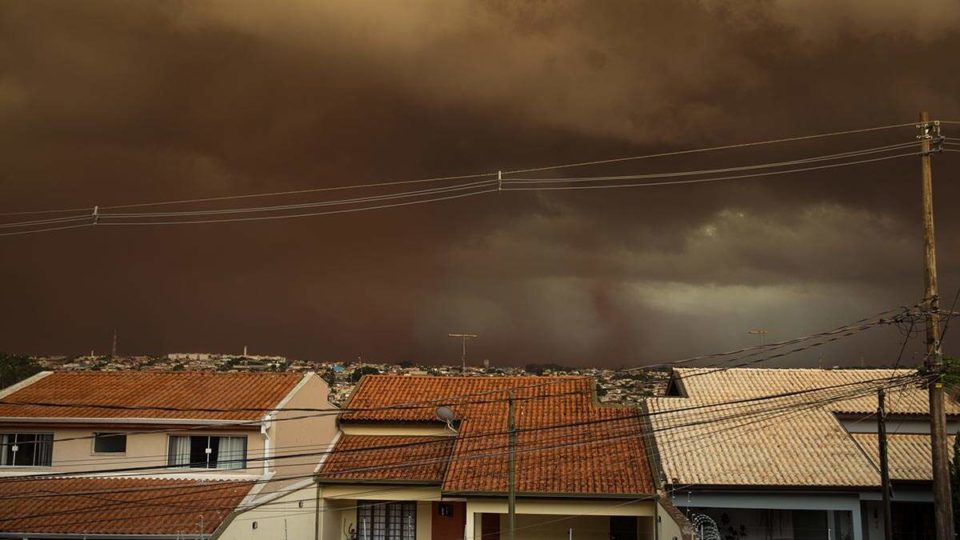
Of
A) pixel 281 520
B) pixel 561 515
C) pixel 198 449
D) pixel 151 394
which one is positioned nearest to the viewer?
pixel 281 520

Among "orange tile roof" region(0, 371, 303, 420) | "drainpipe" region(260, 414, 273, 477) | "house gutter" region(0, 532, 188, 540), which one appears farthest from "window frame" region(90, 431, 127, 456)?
"drainpipe" region(260, 414, 273, 477)

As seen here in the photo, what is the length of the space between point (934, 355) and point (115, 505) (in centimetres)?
2516

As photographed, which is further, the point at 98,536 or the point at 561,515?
the point at 561,515

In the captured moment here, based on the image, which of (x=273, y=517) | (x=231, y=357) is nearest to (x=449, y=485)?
(x=273, y=517)

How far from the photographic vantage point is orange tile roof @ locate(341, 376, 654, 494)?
30.3 meters

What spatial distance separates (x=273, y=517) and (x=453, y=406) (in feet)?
30.0

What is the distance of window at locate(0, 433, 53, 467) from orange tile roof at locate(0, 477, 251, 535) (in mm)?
1106

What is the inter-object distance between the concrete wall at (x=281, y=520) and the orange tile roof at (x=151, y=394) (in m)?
3.36

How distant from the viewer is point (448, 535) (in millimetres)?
33219

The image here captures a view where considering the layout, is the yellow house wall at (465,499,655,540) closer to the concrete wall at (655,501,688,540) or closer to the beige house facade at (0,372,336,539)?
the concrete wall at (655,501,688,540)

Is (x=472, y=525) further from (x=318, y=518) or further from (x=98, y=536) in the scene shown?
(x=98, y=536)

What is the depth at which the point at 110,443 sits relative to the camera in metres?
32.2

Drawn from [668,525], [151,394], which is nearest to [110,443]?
[151,394]

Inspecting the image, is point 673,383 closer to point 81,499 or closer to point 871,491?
point 871,491
